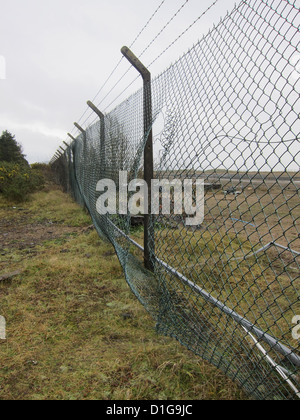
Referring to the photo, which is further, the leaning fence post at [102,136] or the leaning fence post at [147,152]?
the leaning fence post at [102,136]

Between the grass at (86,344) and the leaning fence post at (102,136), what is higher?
the leaning fence post at (102,136)

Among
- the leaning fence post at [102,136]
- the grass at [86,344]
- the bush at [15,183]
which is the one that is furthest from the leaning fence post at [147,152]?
the bush at [15,183]

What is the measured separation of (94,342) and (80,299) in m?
0.70

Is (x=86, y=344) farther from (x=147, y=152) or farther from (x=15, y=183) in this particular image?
(x=15, y=183)

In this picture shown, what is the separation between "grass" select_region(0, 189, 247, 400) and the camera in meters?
1.55

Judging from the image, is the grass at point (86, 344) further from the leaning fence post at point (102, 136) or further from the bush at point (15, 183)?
the bush at point (15, 183)

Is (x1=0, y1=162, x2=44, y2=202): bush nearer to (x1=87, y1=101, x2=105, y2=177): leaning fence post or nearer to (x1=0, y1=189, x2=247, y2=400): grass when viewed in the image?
(x1=87, y1=101, x2=105, y2=177): leaning fence post

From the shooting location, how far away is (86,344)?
1.98 m

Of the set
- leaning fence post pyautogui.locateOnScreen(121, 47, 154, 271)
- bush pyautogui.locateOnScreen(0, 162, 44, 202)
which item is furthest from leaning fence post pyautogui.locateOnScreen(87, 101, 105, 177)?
bush pyautogui.locateOnScreen(0, 162, 44, 202)

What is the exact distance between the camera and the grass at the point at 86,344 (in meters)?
1.55

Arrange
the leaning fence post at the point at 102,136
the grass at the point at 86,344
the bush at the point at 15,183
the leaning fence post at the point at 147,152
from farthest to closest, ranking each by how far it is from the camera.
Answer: the bush at the point at 15,183, the leaning fence post at the point at 102,136, the leaning fence post at the point at 147,152, the grass at the point at 86,344

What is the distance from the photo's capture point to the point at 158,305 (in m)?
2.22

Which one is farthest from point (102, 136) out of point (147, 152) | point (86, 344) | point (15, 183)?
point (15, 183)
